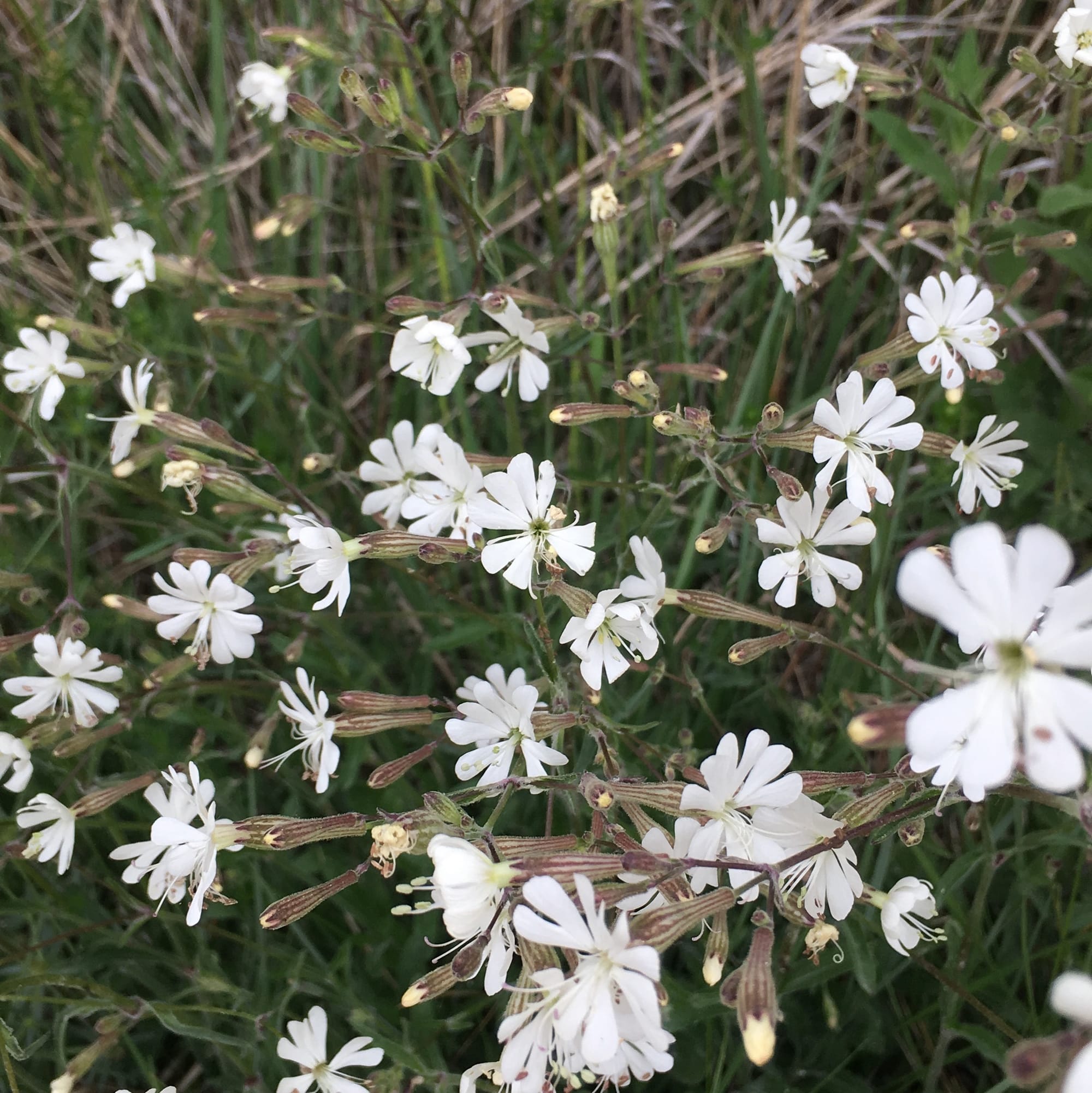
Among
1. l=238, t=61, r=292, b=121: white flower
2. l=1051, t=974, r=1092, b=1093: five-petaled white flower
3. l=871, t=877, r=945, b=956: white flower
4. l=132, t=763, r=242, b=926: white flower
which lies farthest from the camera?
l=238, t=61, r=292, b=121: white flower

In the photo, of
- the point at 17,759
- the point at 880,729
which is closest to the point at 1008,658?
the point at 880,729

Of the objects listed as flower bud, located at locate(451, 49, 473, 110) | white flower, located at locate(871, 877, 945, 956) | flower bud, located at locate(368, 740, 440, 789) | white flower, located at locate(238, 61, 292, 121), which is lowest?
white flower, located at locate(871, 877, 945, 956)

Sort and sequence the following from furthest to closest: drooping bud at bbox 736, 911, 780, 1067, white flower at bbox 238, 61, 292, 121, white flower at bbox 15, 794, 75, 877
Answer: white flower at bbox 238, 61, 292, 121
white flower at bbox 15, 794, 75, 877
drooping bud at bbox 736, 911, 780, 1067

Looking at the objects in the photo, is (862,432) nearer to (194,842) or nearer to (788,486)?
(788,486)

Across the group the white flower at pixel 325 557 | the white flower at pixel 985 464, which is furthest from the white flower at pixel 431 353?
the white flower at pixel 985 464

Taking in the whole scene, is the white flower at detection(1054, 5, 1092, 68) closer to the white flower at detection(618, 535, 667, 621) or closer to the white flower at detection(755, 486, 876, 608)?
the white flower at detection(755, 486, 876, 608)

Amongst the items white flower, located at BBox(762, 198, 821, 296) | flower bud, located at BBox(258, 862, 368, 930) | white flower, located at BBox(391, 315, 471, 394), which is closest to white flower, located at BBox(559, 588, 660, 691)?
flower bud, located at BBox(258, 862, 368, 930)
